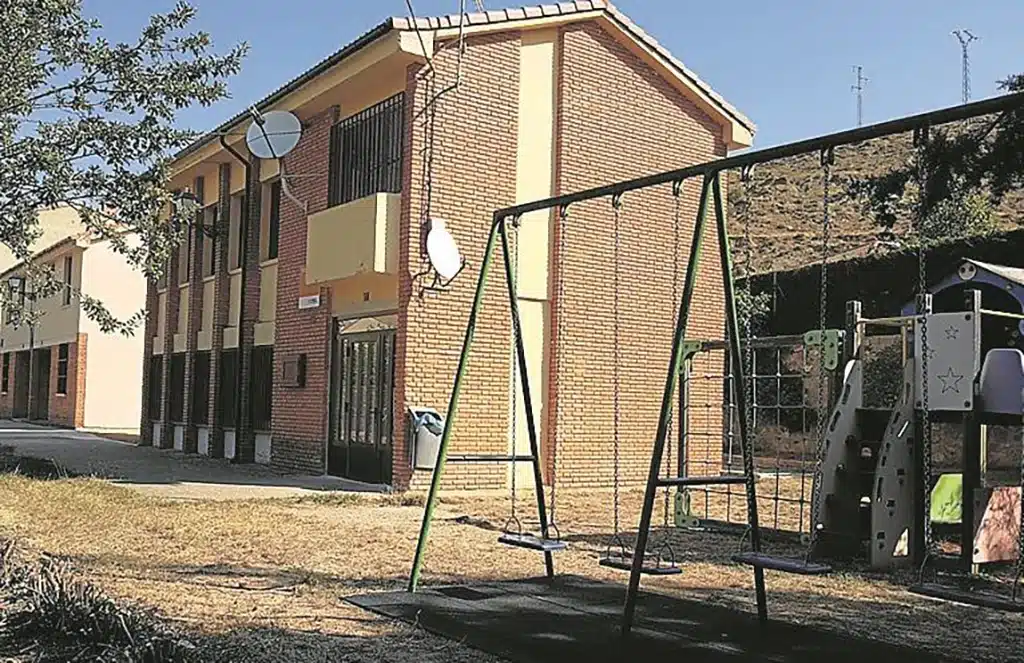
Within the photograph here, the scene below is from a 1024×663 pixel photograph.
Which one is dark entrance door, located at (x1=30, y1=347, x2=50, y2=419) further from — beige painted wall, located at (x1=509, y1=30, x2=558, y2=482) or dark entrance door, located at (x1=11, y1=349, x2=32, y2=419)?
beige painted wall, located at (x1=509, y1=30, x2=558, y2=482)

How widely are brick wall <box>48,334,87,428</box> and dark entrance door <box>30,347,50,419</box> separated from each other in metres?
2.98

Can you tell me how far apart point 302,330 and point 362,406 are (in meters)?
2.27

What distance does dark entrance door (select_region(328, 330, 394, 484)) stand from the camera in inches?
613

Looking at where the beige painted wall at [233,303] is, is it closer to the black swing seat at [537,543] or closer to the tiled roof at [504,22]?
the tiled roof at [504,22]

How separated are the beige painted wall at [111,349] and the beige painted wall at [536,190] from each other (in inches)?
843

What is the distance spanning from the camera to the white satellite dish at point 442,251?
573 inches

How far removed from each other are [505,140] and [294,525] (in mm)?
6427

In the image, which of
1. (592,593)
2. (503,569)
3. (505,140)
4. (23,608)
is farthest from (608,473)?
(23,608)

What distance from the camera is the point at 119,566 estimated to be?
28.6 ft

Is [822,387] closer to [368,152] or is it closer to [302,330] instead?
[368,152]

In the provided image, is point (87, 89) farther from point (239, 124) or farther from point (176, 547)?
point (176, 547)

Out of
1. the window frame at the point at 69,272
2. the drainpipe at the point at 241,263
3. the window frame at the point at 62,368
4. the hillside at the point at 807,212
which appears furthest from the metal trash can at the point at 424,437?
the window frame at the point at 62,368

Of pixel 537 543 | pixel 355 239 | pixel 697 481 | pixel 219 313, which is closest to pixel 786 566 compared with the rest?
pixel 697 481

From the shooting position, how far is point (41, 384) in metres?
40.2
